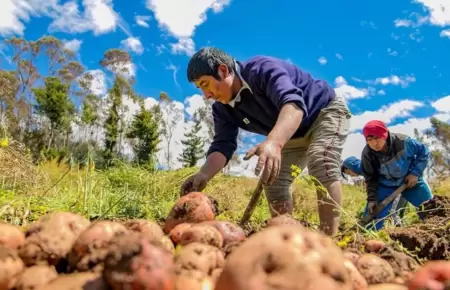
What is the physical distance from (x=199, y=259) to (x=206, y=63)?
2549 millimetres

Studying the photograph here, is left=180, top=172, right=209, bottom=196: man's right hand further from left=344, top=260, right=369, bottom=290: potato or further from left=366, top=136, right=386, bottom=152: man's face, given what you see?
left=366, top=136, right=386, bottom=152: man's face

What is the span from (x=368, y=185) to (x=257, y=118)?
3477 mm

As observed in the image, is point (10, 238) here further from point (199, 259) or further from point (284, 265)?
point (284, 265)

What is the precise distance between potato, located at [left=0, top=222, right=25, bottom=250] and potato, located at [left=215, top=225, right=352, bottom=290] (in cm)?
55

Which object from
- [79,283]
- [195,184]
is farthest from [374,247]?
[195,184]

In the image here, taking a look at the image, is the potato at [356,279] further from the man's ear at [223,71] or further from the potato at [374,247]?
the man's ear at [223,71]

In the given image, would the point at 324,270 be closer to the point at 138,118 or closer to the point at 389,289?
the point at 389,289

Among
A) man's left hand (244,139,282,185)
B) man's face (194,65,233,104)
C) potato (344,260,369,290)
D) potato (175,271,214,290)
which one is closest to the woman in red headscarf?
man's face (194,65,233,104)

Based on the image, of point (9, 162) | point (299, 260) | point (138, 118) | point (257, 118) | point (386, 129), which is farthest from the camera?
point (138, 118)

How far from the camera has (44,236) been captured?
44.7 inches

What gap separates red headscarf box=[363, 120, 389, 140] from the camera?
21.2ft

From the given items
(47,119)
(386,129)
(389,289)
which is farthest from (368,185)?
(47,119)

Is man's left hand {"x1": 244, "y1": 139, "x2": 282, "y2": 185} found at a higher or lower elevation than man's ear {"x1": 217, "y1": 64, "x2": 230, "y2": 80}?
lower

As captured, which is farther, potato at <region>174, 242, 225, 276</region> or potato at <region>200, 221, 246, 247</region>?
potato at <region>200, 221, 246, 247</region>
